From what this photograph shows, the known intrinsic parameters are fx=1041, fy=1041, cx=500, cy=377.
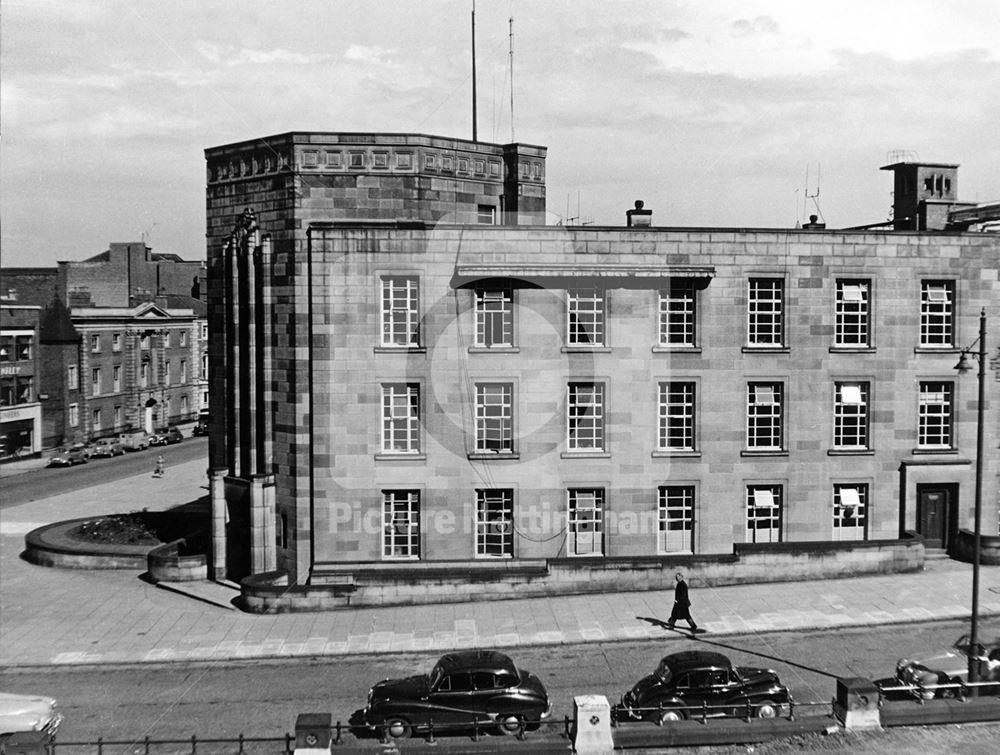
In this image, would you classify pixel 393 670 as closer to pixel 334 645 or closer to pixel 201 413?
pixel 334 645

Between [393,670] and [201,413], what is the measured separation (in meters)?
73.9

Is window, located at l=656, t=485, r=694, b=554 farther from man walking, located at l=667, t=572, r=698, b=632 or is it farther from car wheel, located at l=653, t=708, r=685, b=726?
car wheel, located at l=653, t=708, r=685, b=726

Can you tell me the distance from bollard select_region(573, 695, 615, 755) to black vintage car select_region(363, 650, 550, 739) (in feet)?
7.92

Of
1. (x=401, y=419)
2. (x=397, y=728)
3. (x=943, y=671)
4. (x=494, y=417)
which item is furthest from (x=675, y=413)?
(x=397, y=728)

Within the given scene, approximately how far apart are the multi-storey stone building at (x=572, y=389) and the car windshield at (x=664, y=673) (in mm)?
9859

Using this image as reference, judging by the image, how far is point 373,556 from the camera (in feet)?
113

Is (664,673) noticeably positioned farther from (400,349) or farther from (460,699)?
(400,349)

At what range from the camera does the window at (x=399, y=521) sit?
34531mm

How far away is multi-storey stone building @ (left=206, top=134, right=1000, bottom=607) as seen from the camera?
112ft

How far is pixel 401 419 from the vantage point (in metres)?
34.3

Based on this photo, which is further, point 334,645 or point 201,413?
point 201,413

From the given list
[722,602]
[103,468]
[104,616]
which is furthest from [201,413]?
[722,602]

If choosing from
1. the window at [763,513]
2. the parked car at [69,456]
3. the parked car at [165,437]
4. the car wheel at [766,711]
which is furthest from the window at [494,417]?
the parked car at [165,437]

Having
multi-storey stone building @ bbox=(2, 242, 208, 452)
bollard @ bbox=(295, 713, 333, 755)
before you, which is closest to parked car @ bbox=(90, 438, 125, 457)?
multi-storey stone building @ bbox=(2, 242, 208, 452)
